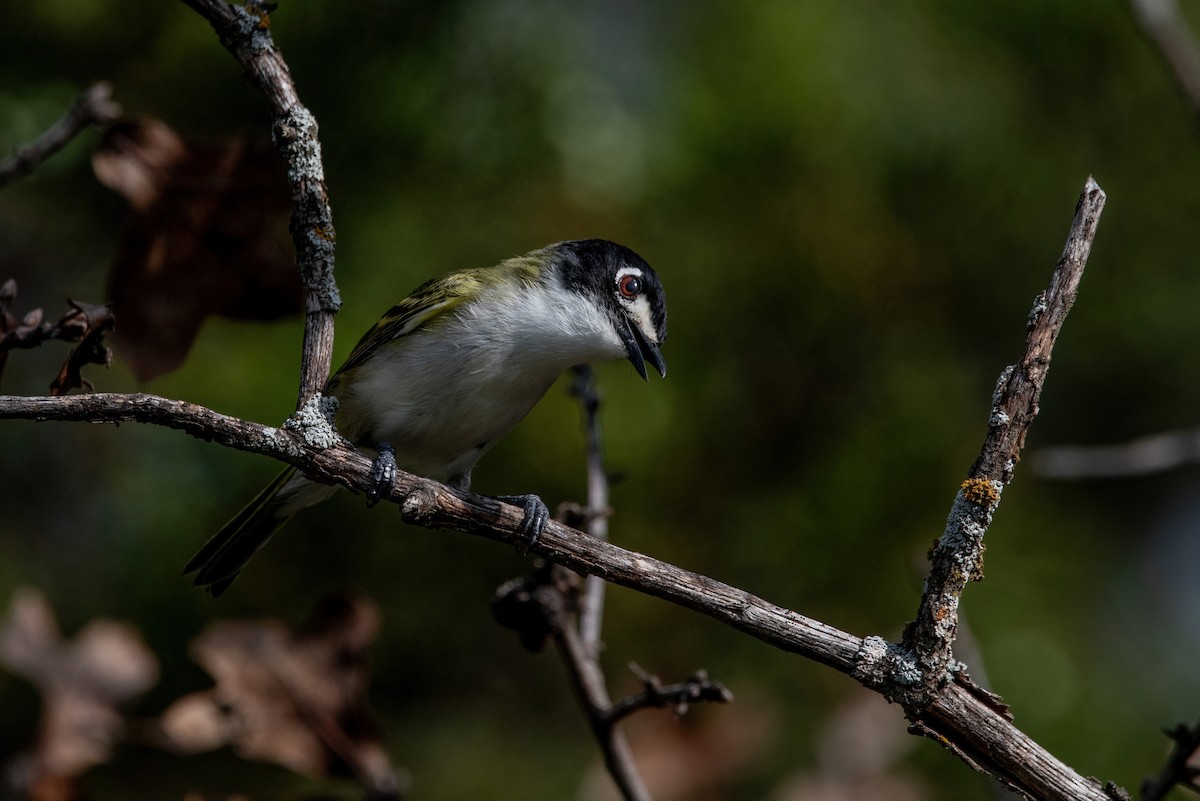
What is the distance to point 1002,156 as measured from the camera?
12.0 ft

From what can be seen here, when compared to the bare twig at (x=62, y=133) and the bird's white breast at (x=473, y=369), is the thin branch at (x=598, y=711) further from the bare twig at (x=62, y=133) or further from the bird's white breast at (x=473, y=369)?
the bare twig at (x=62, y=133)

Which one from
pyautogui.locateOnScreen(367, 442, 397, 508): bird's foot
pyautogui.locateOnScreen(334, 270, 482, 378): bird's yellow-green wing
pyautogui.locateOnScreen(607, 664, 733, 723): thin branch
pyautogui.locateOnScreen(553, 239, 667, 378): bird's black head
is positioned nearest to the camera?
pyautogui.locateOnScreen(367, 442, 397, 508): bird's foot

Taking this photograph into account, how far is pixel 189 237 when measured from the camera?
2.70 meters

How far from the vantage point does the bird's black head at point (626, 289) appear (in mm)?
3289

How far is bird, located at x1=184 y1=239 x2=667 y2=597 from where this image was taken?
334 cm

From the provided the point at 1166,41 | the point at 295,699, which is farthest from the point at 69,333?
the point at 1166,41

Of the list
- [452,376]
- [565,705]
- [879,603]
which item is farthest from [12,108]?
[879,603]

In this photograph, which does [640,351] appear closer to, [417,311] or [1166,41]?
[417,311]

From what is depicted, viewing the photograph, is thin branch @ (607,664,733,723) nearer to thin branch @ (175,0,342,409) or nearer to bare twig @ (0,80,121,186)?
thin branch @ (175,0,342,409)

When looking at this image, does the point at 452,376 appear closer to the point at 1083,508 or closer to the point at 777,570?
the point at 777,570

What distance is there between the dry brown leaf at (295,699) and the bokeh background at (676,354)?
0.57 meters

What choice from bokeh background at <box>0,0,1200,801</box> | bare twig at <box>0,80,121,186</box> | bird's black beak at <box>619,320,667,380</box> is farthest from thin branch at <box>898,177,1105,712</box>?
bare twig at <box>0,80,121,186</box>

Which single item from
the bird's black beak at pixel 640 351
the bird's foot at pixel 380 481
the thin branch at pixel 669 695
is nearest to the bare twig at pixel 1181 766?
the thin branch at pixel 669 695

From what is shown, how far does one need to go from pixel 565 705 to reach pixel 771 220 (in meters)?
1.52
